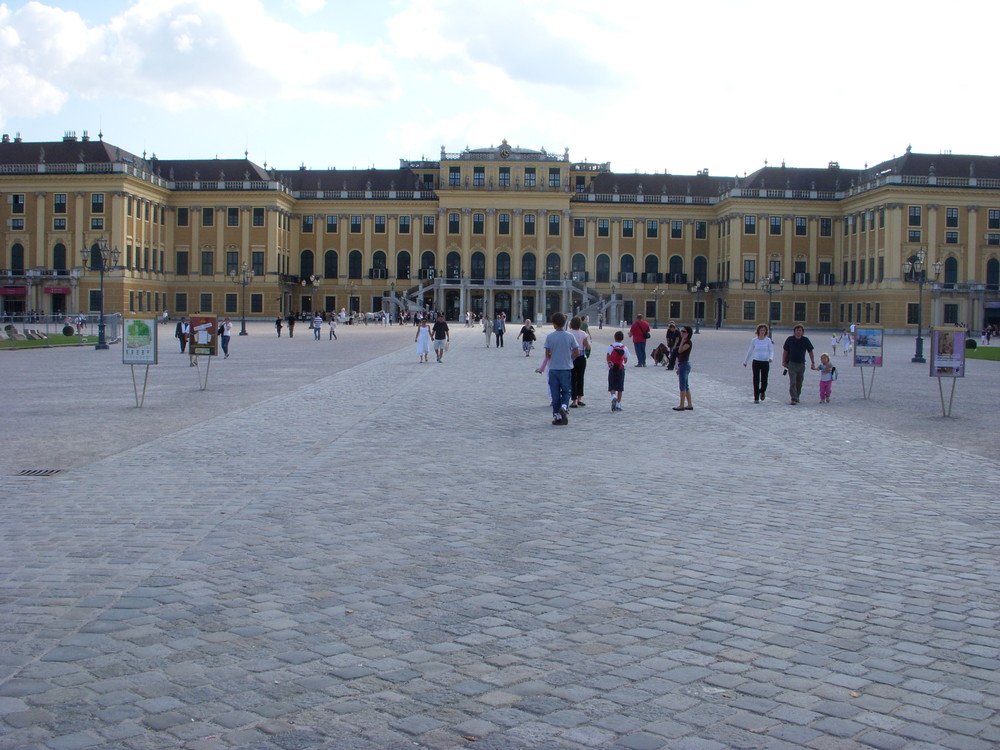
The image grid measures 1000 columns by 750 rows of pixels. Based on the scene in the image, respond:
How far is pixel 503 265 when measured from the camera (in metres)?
97.9

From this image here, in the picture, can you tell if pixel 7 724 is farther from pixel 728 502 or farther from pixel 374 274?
pixel 374 274

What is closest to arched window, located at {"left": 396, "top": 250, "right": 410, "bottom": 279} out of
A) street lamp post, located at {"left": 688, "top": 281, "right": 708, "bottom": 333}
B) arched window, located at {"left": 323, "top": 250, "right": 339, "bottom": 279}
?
arched window, located at {"left": 323, "top": 250, "right": 339, "bottom": 279}

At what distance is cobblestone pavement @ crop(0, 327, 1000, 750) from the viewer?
4.36 m

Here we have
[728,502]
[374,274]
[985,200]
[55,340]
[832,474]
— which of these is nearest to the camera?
[728,502]

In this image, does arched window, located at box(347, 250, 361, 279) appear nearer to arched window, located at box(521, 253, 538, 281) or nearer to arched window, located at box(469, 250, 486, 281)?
arched window, located at box(469, 250, 486, 281)

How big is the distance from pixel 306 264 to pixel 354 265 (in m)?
4.65

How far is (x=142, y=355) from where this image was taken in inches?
723

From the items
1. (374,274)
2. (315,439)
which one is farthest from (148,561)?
(374,274)

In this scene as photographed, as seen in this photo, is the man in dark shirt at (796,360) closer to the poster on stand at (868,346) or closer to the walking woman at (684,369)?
the poster on stand at (868,346)

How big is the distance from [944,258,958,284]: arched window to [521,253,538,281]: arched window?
35889 mm

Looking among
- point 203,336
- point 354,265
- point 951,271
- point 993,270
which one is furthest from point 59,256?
point 993,270

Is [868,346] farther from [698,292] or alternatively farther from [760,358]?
[698,292]

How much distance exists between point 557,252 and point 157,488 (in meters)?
88.5

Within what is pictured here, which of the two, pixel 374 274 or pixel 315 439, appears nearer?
pixel 315 439
